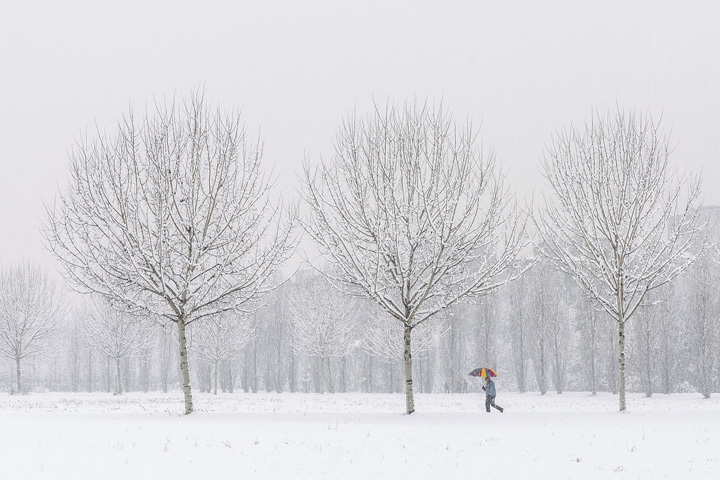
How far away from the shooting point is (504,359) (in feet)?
191

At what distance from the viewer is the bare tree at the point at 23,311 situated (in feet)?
126

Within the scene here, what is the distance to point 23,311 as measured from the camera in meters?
38.8

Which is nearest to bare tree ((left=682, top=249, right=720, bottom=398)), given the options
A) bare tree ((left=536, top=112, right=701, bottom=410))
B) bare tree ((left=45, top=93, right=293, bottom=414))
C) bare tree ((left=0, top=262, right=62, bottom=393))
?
bare tree ((left=536, top=112, right=701, bottom=410))

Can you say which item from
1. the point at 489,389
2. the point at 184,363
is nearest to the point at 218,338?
the point at 184,363

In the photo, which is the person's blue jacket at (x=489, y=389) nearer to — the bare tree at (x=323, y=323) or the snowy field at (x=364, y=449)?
the snowy field at (x=364, y=449)

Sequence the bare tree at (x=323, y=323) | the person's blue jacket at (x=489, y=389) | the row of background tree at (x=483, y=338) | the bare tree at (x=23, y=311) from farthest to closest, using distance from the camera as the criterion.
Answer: the bare tree at (x=323, y=323) → the bare tree at (x=23, y=311) → the row of background tree at (x=483, y=338) → the person's blue jacket at (x=489, y=389)

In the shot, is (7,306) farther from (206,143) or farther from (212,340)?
(206,143)

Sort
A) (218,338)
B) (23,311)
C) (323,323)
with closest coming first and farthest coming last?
(23,311) → (323,323) → (218,338)

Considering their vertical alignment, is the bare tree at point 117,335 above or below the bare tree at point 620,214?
below

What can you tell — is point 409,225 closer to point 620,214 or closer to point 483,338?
point 620,214

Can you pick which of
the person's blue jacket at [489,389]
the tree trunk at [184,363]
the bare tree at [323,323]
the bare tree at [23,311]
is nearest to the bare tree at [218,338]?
the bare tree at [323,323]

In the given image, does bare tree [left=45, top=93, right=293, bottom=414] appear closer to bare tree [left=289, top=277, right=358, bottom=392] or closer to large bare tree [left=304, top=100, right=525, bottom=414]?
large bare tree [left=304, top=100, right=525, bottom=414]

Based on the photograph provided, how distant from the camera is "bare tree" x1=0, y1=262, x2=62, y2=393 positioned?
38375mm

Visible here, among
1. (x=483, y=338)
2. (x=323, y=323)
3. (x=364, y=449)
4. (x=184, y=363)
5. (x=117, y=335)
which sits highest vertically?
(x=184, y=363)
